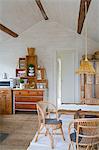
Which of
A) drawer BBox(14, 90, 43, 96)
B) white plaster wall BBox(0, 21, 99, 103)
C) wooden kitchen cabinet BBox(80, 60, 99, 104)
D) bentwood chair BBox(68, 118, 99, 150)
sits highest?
white plaster wall BBox(0, 21, 99, 103)

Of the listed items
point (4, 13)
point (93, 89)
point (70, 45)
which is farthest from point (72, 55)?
point (4, 13)

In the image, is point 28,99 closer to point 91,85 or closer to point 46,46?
point 46,46

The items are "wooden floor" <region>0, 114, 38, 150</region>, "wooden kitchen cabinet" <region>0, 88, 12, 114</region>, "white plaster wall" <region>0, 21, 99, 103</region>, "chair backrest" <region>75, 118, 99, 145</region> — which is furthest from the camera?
"white plaster wall" <region>0, 21, 99, 103</region>

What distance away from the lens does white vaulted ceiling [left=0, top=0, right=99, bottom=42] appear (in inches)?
173

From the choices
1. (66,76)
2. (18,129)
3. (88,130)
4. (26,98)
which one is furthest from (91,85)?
(88,130)

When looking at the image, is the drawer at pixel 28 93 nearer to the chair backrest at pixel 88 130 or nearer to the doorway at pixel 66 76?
the doorway at pixel 66 76

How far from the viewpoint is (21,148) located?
421 centimetres

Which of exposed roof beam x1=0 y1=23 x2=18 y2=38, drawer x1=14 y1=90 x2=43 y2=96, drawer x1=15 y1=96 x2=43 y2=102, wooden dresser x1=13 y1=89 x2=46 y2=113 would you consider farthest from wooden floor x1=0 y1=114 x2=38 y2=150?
exposed roof beam x1=0 y1=23 x2=18 y2=38

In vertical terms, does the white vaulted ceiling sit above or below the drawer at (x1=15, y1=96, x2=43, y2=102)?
above

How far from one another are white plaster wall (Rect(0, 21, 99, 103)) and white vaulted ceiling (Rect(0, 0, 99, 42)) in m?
0.23

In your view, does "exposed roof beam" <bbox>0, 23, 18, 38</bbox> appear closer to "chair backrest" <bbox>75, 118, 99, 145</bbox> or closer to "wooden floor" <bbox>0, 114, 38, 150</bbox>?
"wooden floor" <bbox>0, 114, 38, 150</bbox>

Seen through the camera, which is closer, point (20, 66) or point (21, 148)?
point (21, 148)

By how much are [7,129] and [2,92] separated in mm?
2091

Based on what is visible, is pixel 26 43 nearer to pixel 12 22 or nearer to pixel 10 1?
pixel 12 22
